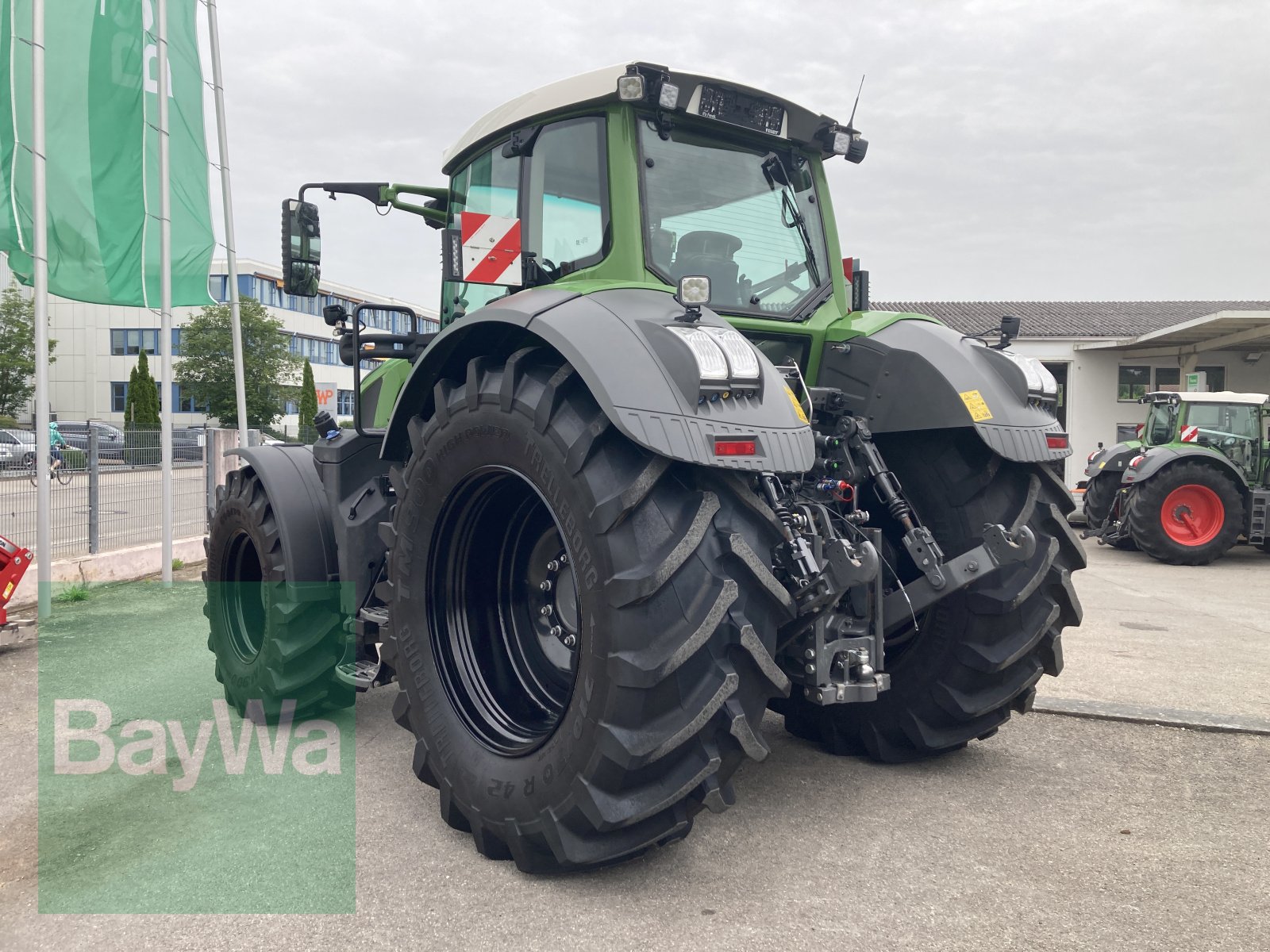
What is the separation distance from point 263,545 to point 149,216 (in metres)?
5.40

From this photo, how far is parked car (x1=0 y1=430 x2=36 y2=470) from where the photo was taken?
7.64 metres

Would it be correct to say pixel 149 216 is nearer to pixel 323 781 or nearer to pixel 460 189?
pixel 460 189

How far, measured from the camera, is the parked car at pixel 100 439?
8703 millimetres

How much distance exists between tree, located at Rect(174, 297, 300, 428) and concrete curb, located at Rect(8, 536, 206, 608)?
3782cm

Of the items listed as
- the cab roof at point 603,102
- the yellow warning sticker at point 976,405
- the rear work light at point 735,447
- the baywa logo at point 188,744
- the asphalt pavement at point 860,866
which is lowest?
the baywa logo at point 188,744

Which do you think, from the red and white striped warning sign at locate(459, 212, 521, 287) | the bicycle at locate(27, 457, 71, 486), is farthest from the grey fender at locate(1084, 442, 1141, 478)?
the bicycle at locate(27, 457, 71, 486)

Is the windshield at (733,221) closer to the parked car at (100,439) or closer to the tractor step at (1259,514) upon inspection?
the parked car at (100,439)

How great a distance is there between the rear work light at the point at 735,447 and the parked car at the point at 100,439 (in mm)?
7690

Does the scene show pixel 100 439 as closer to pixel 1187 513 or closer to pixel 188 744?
pixel 188 744

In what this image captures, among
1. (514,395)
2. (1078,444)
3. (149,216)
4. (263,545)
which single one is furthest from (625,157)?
(1078,444)

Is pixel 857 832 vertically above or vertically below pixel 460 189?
below

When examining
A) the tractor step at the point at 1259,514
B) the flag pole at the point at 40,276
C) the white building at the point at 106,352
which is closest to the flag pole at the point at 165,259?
the flag pole at the point at 40,276

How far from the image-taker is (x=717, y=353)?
2.68 m

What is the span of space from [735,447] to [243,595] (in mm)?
3226
